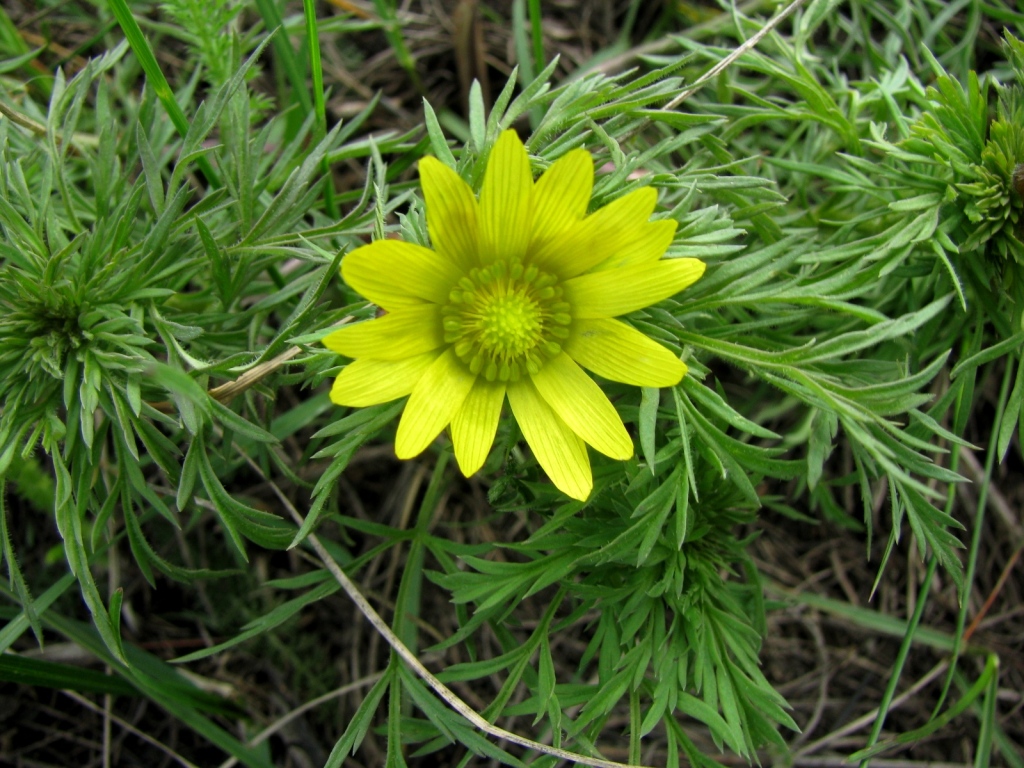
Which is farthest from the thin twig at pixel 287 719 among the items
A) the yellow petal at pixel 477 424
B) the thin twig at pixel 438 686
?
the yellow petal at pixel 477 424

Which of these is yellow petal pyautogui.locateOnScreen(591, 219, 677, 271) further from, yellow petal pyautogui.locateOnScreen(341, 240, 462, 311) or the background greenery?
yellow petal pyautogui.locateOnScreen(341, 240, 462, 311)

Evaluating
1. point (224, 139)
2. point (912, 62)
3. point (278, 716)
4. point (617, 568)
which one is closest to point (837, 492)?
point (617, 568)

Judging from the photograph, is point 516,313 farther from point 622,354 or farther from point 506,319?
point 622,354

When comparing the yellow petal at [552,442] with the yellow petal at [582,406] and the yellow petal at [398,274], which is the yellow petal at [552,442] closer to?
the yellow petal at [582,406]

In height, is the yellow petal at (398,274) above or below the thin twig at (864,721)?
above

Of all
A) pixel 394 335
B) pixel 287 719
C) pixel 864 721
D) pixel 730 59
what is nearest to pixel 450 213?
pixel 394 335

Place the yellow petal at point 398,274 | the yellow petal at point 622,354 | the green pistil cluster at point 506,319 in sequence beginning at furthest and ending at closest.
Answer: the green pistil cluster at point 506,319 → the yellow petal at point 622,354 → the yellow petal at point 398,274

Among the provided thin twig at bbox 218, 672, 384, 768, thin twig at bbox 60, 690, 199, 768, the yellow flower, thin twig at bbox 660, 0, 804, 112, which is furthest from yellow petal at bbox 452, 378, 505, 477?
thin twig at bbox 60, 690, 199, 768
